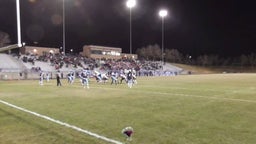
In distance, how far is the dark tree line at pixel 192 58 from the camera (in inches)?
4683

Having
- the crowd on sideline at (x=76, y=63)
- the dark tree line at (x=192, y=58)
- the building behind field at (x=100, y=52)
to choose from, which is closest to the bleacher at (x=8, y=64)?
the crowd on sideline at (x=76, y=63)

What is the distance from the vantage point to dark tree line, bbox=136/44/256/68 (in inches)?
4683

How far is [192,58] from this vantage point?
13300 cm

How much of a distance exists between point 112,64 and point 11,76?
30.4 m

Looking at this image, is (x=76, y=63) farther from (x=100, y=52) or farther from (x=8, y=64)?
(x=100, y=52)

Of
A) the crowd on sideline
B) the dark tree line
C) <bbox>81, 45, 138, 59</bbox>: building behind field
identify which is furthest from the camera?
the dark tree line

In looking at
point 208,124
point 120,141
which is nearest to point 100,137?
point 120,141

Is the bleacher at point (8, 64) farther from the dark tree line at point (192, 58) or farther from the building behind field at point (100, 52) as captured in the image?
the dark tree line at point (192, 58)

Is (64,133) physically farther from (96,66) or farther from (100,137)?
(96,66)

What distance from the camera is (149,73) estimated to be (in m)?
78.2

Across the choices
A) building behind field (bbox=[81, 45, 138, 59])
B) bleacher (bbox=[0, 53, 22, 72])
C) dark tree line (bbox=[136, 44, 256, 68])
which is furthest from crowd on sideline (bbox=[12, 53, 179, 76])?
dark tree line (bbox=[136, 44, 256, 68])

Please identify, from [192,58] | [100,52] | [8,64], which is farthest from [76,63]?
[192,58]

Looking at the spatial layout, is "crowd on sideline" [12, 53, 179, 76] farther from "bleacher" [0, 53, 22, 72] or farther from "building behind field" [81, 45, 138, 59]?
"building behind field" [81, 45, 138, 59]

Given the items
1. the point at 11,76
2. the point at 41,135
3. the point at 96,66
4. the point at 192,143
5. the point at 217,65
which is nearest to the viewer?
the point at 192,143
